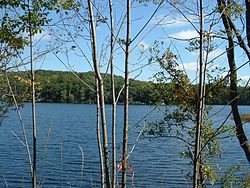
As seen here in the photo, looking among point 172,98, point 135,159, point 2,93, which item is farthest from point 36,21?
point 135,159

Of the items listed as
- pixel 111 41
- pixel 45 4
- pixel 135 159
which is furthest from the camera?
pixel 135 159

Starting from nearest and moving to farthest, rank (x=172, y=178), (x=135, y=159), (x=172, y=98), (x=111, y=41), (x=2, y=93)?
1. (x=111, y=41)
2. (x=2, y=93)
3. (x=172, y=98)
4. (x=172, y=178)
5. (x=135, y=159)

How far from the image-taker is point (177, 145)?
84.3 feet

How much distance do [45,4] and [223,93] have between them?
14.9 feet

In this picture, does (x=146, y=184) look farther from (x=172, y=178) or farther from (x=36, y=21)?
(x=36, y=21)

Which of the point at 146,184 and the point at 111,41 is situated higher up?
the point at 111,41

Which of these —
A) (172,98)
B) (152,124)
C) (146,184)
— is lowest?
(146,184)

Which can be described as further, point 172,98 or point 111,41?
point 172,98

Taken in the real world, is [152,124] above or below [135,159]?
above

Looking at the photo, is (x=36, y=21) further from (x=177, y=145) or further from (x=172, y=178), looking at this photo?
(x=177, y=145)

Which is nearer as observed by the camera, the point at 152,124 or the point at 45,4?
the point at 45,4

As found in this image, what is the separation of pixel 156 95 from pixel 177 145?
1921 centimetres

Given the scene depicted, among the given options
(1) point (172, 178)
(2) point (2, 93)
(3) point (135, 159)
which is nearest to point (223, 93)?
(2) point (2, 93)

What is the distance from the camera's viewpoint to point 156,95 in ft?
23.2
